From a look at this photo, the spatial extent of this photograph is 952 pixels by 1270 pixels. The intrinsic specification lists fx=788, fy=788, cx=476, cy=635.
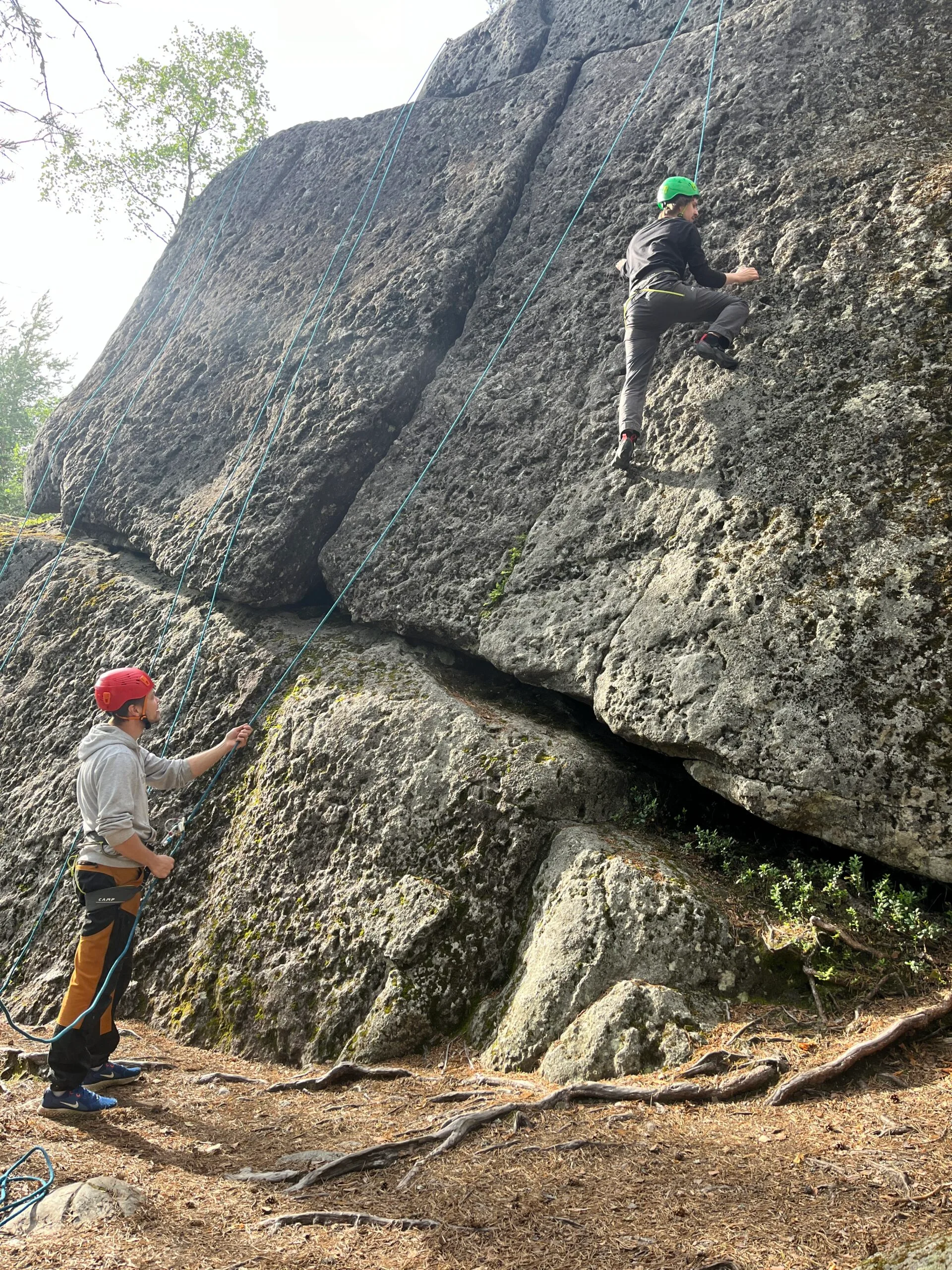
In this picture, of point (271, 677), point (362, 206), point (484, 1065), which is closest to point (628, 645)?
point (484, 1065)

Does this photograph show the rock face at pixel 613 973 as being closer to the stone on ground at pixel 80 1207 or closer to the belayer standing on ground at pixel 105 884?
the stone on ground at pixel 80 1207

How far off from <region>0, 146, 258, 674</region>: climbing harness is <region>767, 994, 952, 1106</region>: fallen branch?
1016 cm

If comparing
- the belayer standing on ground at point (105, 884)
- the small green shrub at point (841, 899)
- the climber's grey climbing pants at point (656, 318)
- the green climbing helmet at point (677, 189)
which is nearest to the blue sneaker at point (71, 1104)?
the belayer standing on ground at point (105, 884)

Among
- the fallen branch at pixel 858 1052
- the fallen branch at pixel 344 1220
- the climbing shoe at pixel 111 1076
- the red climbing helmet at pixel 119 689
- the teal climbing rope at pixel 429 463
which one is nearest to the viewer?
the fallen branch at pixel 344 1220

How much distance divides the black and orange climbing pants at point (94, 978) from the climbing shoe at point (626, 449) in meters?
4.96

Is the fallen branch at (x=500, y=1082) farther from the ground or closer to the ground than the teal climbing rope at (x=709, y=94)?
closer to the ground

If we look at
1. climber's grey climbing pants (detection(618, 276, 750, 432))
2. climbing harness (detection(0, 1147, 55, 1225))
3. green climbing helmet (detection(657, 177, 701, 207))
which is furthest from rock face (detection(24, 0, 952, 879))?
climbing harness (detection(0, 1147, 55, 1225))

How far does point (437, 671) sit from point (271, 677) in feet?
5.88

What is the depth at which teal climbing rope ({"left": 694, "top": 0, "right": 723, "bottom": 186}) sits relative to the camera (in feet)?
26.7

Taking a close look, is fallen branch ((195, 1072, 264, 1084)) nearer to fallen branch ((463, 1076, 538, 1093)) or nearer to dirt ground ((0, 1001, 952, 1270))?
dirt ground ((0, 1001, 952, 1270))

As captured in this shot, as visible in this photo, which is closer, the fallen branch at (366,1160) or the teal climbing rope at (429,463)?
the fallen branch at (366,1160)

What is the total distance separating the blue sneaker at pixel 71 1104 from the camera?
4.88 metres

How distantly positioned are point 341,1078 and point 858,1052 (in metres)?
3.19

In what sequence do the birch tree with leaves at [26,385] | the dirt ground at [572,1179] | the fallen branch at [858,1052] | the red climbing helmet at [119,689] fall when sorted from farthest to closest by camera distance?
the birch tree with leaves at [26,385] → the red climbing helmet at [119,689] → the fallen branch at [858,1052] → the dirt ground at [572,1179]
